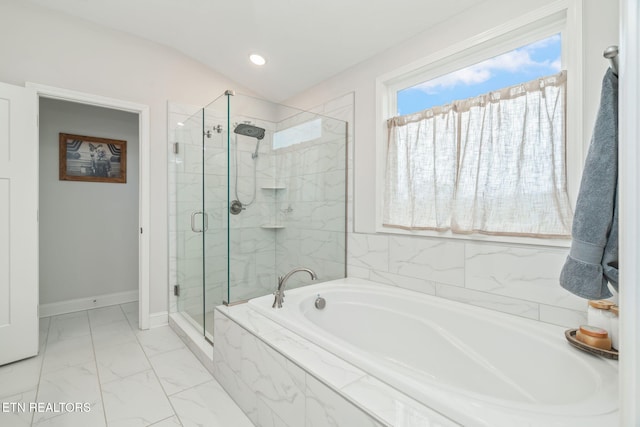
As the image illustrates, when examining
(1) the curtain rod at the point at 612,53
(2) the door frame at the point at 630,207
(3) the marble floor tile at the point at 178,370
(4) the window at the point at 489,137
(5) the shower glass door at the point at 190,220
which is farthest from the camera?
(5) the shower glass door at the point at 190,220

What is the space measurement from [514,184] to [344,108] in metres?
1.50

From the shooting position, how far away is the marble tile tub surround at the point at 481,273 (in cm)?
151

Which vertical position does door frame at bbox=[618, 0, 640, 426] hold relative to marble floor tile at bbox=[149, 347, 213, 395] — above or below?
above

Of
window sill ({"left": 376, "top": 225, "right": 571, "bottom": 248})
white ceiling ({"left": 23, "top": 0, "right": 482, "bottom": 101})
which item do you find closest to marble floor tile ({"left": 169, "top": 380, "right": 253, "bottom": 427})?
window sill ({"left": 376, "top": 225, "right": 571, "bottom": 248})

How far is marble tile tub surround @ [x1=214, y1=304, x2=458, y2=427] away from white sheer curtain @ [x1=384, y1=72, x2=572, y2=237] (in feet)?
3.76

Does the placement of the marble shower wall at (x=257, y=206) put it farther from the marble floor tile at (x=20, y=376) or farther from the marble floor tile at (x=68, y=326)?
the marble floor tile at (x=20, y=376)

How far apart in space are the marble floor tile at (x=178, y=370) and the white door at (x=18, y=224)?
36.4 inches

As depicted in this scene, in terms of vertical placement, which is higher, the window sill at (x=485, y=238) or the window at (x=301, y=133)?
the window at (x=301, y=133)

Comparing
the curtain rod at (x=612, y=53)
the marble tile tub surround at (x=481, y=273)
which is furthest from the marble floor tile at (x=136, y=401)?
the curtain rod at (x=612, y=53)

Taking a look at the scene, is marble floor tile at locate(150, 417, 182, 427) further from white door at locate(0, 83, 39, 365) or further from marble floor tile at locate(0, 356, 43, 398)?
white door at locate(0, 83, 39, 365)

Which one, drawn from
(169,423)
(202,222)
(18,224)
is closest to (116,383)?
(169,423)

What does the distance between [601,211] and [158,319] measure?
3170 millimetres

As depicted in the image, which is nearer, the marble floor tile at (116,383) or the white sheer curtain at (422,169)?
the marble floor tile at (116,383)

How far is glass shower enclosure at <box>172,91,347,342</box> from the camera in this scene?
86.6 inches
